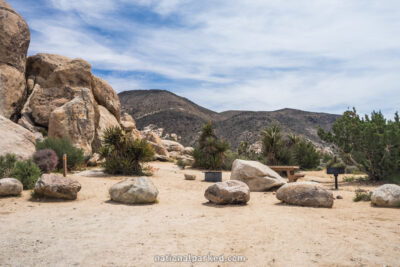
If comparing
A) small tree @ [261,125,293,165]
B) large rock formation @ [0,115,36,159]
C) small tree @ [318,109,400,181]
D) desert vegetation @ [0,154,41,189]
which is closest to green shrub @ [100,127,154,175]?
large rock formation @ [0,115,36,159]

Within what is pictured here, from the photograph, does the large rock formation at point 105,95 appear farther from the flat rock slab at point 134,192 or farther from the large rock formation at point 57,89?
the flat rock slab at point 134,192

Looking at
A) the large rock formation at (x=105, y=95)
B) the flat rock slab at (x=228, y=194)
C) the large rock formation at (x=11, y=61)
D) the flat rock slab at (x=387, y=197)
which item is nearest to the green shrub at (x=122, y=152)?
the flat rock slab at (x=228, y=194)

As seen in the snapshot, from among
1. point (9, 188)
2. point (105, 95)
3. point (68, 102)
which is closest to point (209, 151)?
point (68, 102)

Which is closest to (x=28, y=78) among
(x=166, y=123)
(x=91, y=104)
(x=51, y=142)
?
(x=91, y=104)

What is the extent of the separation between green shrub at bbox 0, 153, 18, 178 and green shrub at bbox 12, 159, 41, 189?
0.21 meters

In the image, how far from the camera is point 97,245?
14.9 ft

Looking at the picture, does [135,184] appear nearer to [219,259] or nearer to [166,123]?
[219,259]

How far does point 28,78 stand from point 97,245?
898 inches

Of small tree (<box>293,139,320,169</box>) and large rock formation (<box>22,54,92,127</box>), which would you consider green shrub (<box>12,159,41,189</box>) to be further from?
small tree (<box>293,139,320,169</box>)

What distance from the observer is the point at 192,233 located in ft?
17.1

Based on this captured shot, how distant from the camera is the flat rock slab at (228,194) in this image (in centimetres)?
792

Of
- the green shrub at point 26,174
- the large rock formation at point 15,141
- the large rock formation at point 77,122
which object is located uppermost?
the large rock formation at point 77,122

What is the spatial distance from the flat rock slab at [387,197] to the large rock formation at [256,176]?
144 inches

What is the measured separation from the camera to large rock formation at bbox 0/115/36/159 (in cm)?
1066
